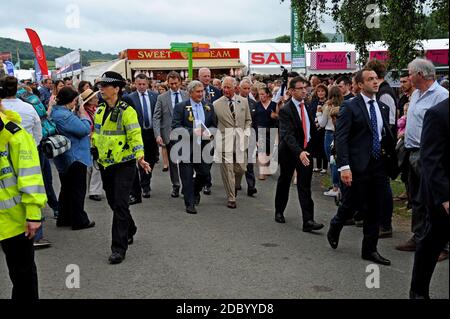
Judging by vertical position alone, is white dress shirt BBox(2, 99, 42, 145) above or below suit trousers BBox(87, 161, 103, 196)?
above

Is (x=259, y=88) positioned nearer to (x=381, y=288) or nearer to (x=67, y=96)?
(x=67, y=96)

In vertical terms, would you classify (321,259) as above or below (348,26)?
below

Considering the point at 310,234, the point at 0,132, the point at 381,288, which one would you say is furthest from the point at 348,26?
the point at 0,132

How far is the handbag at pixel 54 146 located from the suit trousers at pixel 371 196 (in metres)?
3.73

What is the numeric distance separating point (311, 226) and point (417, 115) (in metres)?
1.99

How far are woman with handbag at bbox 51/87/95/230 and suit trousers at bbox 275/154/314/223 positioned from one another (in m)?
2.64

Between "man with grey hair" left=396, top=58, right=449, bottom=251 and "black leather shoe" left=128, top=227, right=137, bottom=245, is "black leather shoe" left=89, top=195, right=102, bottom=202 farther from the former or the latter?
"man with grey hair" left=396, top=58, right=449, bottom=251

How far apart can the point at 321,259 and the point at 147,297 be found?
208 centimetres

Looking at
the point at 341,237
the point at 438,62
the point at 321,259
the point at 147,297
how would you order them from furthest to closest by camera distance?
the point at 438,62, the point at 341,237, the point at 321,259, the point at 147,297

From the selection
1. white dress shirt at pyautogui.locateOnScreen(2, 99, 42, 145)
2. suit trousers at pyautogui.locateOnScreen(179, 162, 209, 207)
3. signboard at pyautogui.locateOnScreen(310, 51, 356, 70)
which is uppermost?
signboard at pyautogui.locateOnScreen(310, 51, 356, 70)

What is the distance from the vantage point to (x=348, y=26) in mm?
12625

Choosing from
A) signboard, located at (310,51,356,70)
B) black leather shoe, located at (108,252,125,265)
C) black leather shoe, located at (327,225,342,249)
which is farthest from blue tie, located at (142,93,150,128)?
signboard, located at (310,51,356,70)

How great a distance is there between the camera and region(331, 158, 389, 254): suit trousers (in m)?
6.02

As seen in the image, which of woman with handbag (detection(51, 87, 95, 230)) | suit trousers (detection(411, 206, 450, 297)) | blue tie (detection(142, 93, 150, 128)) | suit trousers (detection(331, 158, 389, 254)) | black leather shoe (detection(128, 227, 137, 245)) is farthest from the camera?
blue tie (detection(142, 93, 150, 128))
